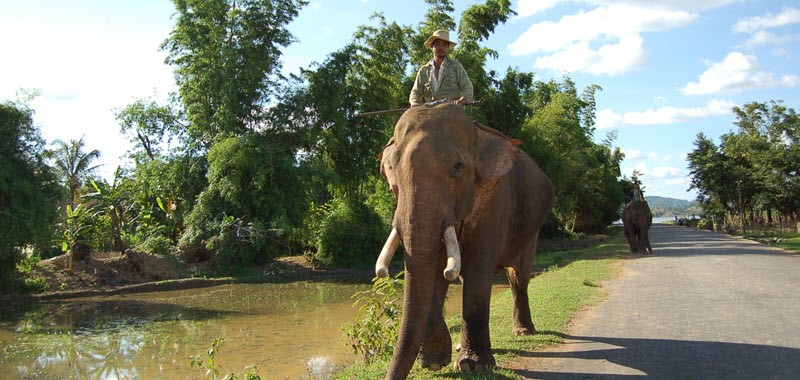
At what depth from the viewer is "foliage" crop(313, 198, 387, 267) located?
26656 mm

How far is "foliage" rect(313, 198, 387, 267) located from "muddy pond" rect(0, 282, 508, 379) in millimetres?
7613

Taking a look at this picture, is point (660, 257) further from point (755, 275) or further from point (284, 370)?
point (284, 370)

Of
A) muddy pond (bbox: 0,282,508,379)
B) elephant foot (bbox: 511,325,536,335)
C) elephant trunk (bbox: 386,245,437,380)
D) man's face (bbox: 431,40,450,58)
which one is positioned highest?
man's face (bbox: 431,40,450,58)

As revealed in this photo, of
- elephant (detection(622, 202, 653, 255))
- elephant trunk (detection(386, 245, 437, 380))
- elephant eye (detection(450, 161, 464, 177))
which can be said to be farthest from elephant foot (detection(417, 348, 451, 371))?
elephant (detection(622, 202, 653, 255))

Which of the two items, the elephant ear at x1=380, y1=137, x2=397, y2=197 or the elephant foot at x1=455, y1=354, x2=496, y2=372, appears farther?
the elephant foot at x1=455, y1=354, x2=496, y2=372

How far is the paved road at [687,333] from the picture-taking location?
5.69 m

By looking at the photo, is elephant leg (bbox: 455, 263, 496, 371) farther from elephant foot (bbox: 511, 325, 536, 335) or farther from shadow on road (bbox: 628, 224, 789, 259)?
shadow on road (bbox: 628, 224, 789, 259)

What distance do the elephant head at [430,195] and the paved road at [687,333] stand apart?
163cm

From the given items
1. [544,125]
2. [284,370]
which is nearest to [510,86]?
[544,125]

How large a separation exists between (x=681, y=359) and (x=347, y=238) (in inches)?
840

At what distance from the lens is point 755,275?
13305mm

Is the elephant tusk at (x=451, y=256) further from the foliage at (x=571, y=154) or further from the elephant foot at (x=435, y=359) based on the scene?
the foliage at (x=571, y=154)

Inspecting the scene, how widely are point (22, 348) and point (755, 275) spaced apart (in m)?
14.6

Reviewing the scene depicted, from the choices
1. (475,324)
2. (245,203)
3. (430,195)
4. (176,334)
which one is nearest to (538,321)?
(475,324)
